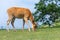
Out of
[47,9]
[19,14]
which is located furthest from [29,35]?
[47,9]

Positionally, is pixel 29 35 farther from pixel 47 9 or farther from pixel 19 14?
pixel 47 9

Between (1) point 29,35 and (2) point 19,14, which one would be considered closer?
(1) point 29,35

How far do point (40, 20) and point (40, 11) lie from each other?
115cm

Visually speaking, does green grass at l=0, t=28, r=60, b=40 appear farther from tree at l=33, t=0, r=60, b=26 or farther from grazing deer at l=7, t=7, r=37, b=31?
tree at l=33, t=0, r=60, b=26

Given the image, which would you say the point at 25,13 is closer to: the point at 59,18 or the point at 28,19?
the point at 28,19

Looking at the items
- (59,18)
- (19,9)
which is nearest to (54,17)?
(59,18)

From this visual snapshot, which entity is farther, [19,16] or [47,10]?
[47,10]

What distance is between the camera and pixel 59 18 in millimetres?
33719

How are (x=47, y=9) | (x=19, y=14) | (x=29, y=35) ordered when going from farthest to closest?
(x=47, y=9), (x=19, y=14), (x=29, y=35)

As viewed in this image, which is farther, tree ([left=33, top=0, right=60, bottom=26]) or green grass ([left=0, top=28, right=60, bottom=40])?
tree ([left=33, top=0, right=60, bottom=26])

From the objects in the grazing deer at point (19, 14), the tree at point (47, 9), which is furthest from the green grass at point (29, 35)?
the tree at point (47, 9)

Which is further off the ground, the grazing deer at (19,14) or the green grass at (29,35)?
the grazing deer at (19,14)

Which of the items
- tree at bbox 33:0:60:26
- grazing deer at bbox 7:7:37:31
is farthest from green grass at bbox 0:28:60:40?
tree at bbox 33:0:60:26

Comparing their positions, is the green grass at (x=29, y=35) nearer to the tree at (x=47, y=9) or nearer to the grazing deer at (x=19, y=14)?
the grazing deer at (x=19, y=14)
